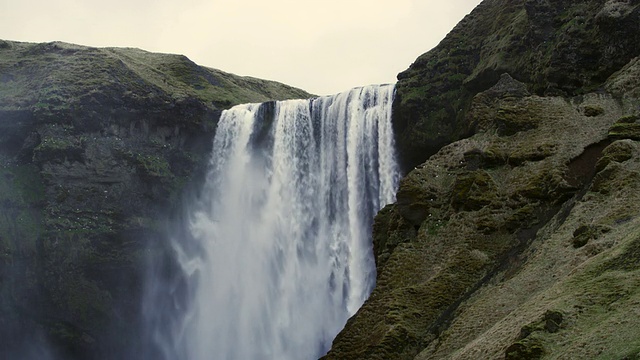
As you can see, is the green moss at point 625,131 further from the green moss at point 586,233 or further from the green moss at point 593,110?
the green moss at point 586,233

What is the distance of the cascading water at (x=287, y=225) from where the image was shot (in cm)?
4688

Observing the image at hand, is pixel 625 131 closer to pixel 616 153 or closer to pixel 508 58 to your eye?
pixel 616 153

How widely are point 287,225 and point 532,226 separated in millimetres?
30469

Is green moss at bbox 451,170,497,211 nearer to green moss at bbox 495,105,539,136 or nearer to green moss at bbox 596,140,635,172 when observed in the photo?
green moss at bbox 495,105,539,136

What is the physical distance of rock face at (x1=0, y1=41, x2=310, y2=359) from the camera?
51.2m

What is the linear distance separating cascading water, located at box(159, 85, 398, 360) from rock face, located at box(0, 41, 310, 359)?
10.4 ft

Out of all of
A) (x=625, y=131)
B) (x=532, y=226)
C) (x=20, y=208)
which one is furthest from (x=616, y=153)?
(x=20, y=208)

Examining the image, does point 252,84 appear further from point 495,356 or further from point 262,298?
point 495,356

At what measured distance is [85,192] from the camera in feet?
175

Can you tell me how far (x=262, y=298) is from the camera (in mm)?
51188

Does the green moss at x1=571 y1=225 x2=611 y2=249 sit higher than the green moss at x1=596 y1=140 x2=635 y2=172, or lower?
lower

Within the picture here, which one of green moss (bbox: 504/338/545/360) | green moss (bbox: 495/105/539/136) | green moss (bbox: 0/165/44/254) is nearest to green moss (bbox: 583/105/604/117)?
green moss (bbox: 495/105/539/136)

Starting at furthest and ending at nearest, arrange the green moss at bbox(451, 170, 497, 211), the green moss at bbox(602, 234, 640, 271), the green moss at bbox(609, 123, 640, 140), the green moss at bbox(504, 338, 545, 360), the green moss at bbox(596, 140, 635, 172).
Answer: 1. the green moss at bbox(451, 170, 497, 211)
2. the green moss at bbox(609, 123, 640, 140)
3. the green moss at bbox(596, 140, 635, 172)
4. the green moss at bbox(602, 234, 640, 271)
5. the green moss at bbox(504, 338, 545, 360)

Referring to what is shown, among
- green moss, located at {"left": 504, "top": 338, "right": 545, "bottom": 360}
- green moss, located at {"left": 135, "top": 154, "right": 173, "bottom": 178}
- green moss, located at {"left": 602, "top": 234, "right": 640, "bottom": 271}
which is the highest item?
green moss, located at {"left": 135, "top": 154, "right": 173, "bottom": 178}
